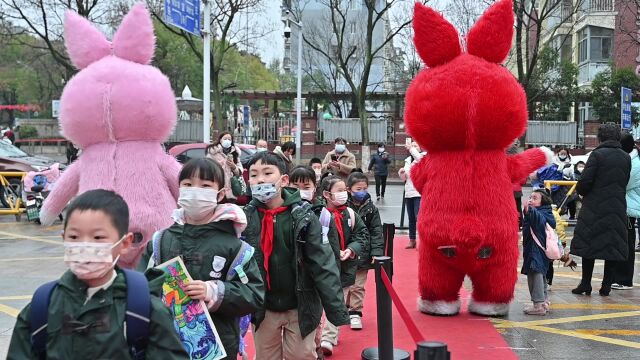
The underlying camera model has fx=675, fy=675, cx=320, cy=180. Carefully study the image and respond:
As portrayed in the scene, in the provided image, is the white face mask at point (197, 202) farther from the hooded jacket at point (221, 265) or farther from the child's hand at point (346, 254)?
the child's hand at point (346, 254)

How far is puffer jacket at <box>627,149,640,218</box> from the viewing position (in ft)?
24.9

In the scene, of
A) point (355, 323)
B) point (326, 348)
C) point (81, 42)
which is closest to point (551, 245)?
point (355, 323)

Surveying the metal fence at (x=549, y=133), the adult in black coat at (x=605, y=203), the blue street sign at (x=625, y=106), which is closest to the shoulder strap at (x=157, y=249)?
the adult in black coat at (x=605, y=203)

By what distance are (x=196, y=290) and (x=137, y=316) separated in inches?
20.8

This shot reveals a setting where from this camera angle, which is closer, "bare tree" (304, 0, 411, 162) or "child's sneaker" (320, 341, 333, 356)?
"child's sneaker" (320, 341, 333, 356)

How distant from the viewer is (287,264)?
3779mm

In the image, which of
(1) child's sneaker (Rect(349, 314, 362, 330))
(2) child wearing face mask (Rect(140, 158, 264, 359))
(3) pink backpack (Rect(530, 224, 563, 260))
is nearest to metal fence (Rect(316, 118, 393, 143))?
(3) pink backpack (Rect(530, 224, 563, 260))

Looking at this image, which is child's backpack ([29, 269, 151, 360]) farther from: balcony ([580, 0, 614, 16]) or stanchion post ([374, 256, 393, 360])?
balcony ([580, 0, 614, 16])

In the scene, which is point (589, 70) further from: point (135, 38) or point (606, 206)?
point (135, 38)

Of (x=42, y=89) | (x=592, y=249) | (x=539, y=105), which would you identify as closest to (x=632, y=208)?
(x=592, y=249)

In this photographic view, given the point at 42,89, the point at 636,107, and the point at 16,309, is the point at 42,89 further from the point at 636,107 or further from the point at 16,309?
the point at 16,309

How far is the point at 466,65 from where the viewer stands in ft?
18.5

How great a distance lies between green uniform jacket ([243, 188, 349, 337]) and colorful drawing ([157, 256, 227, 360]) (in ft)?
3.04

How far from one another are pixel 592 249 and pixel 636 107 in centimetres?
2052
